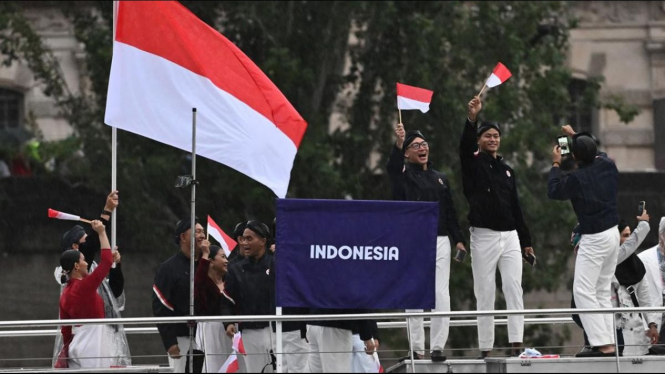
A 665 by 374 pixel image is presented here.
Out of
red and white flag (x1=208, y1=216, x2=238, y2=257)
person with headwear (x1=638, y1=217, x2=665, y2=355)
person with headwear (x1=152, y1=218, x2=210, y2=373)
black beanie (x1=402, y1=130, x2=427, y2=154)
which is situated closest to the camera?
person with headwear (x1=152, y1=218, x2=210, y2=373)

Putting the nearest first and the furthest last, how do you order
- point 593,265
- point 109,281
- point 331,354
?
point 331,354 → point 593,265 → point 109,281

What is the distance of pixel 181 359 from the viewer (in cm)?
1761

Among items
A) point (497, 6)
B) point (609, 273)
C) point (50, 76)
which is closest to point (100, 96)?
point (50, 76)

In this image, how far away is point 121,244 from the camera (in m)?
31.5

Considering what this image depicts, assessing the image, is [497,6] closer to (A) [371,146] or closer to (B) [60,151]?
(A) [371,146]

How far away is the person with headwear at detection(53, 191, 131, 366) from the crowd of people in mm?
17

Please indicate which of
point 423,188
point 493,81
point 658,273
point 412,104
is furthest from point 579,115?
point 423,188

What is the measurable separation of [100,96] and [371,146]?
4.39 m

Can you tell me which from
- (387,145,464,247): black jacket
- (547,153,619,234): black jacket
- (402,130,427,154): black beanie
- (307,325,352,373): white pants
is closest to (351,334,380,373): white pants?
(307,325,352,373): white pants

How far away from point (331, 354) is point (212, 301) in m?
2.18

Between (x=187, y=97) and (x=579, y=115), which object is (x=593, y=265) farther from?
(x=579, y=115)

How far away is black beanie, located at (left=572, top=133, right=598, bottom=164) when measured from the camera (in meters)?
17.9

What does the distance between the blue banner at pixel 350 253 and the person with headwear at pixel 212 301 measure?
1.72 metres

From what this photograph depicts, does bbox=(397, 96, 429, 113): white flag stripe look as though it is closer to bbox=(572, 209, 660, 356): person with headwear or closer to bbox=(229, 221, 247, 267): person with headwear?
bbox=(229, 221, 247, 267): person with headwear
